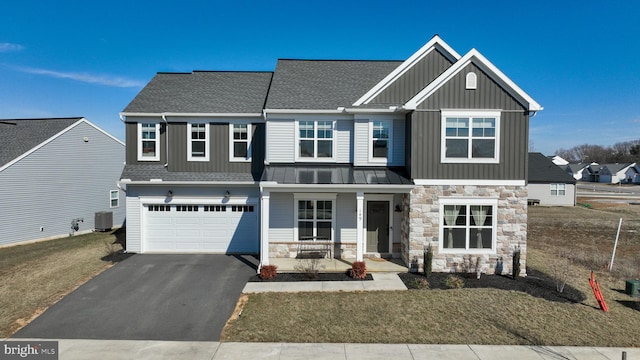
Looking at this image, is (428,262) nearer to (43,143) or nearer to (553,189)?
(43,143)

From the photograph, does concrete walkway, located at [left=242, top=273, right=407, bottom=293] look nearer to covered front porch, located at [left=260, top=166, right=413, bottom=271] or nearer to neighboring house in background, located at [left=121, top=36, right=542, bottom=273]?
neighboring house in background, located at [left=121, top=36, right=542, bottom=273]

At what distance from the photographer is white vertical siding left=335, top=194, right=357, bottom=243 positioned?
1444cm

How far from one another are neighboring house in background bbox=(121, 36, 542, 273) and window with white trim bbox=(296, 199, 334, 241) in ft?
0.14

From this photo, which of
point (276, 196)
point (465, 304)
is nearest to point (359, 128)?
point (276, 196)

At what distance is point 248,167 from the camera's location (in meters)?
15.6

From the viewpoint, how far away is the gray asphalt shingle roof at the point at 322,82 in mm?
14898

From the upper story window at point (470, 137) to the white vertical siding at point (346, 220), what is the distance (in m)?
4.26

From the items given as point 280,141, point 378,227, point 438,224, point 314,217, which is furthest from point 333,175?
point 438,224

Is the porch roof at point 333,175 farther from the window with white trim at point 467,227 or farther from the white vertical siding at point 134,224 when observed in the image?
the white vertical siding at point 134,224

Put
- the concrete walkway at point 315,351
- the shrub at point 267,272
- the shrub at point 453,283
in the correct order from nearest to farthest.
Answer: the concrete walkway at point 315,351 < the shrub at point 453,283 < the shrub at point 267,272

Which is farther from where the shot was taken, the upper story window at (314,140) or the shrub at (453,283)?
the upper story window at (314,140)

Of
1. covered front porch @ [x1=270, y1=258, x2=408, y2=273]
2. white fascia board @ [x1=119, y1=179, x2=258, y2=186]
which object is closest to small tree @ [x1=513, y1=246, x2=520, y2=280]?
covered front porch @ [x1=270, y1=258, x2=408, y2=273]

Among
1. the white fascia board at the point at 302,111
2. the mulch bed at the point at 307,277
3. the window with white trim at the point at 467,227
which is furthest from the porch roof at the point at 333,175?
the mulch bed at the point at 307,277

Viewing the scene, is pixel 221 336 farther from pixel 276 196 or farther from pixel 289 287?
pixel 276 196
